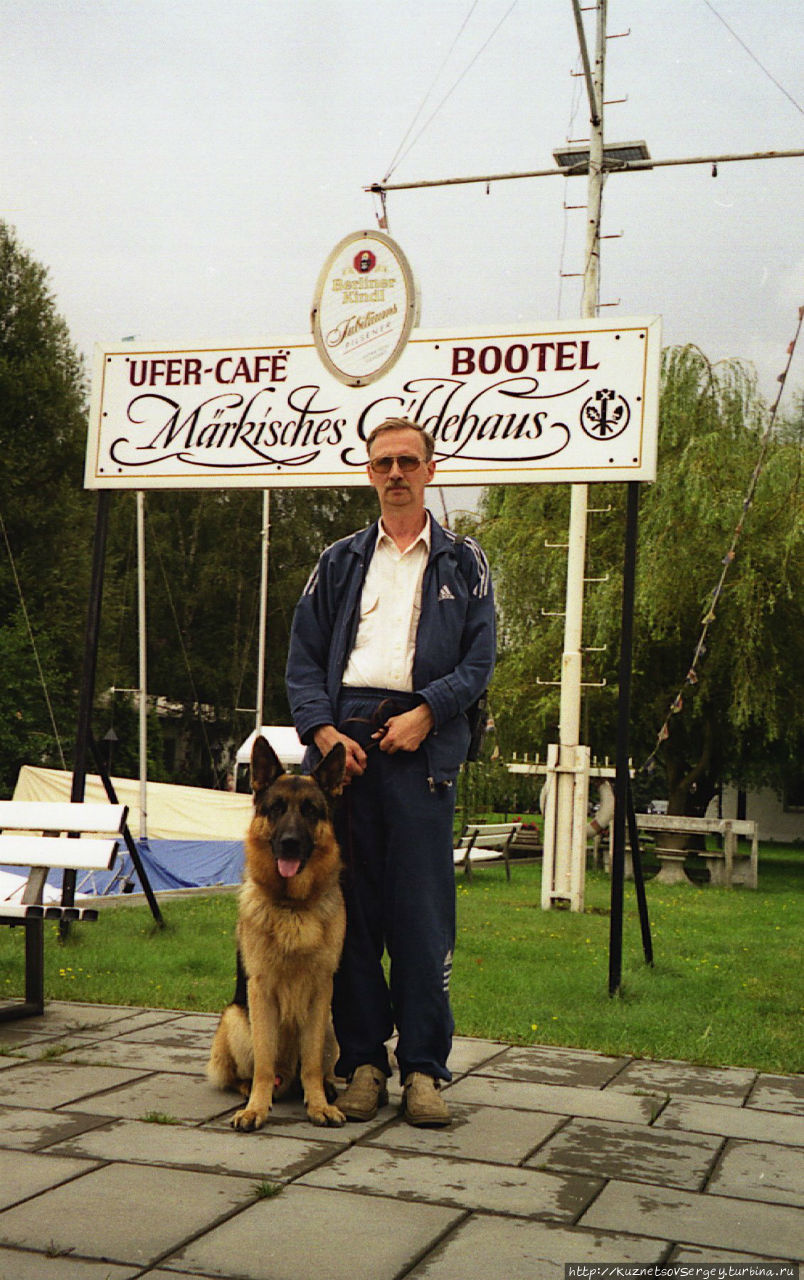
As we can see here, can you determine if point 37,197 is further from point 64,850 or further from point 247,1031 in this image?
point 247,1031

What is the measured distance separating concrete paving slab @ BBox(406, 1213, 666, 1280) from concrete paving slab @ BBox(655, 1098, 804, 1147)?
49.7 inches

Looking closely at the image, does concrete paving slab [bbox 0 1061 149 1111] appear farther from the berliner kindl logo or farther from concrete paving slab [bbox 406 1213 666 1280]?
the berliner kindl logo

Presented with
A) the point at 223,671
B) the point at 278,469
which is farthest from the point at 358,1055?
the point at 223,671

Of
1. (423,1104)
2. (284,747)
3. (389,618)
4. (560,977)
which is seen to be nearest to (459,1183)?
(423,1104)

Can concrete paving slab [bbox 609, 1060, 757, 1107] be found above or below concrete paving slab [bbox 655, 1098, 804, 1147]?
below

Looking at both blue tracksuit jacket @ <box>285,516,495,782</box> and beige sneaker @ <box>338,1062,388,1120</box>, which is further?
blue tracksuit jacket @ <box>285,516,495,782</box>

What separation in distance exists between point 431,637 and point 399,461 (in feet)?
2.14

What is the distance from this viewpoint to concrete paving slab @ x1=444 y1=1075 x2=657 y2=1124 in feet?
15.0

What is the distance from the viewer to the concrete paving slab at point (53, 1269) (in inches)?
111

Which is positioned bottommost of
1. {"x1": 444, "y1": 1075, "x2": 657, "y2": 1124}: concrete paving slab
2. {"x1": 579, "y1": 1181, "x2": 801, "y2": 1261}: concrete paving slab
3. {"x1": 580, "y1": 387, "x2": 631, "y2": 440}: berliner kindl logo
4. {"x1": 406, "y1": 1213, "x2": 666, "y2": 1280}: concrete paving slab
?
{"x1": 444, "y1": 1075, "x2": 657, "y2": 1124}: concrete paving slab

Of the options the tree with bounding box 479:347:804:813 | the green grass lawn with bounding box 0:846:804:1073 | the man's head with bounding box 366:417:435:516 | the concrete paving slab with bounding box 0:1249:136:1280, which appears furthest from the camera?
the tree with bounding box 479:347:804:813

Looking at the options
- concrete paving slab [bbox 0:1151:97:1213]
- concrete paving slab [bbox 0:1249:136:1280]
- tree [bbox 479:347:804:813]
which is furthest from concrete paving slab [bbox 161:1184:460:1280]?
tree [bbox 479:347:804:813]

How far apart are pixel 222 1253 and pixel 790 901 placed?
14.9 m

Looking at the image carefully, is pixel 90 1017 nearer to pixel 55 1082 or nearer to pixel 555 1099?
pixel 55 1082
